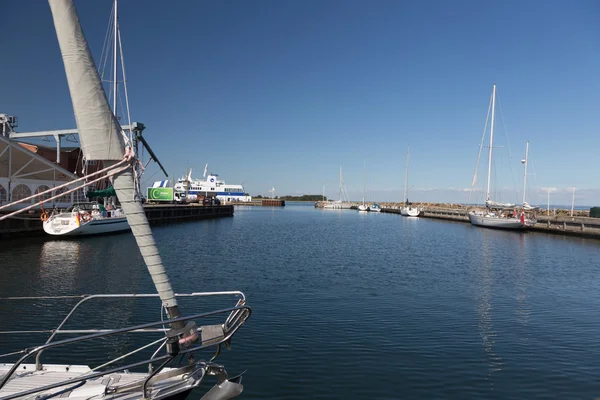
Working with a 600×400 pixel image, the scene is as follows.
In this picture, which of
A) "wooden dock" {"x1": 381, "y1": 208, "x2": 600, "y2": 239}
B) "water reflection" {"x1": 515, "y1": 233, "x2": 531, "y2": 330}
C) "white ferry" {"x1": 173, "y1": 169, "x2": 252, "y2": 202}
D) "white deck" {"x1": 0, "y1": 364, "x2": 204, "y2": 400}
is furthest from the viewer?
"white ferry" {"x1": 173, "y1": 169, "x2": 252, "y2": 202}

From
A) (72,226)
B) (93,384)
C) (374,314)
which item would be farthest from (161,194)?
(93,384)

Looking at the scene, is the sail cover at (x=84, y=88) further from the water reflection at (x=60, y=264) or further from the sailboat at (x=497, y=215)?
the sailboat at (x=497, y=215)

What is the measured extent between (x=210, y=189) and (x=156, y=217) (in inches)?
4045

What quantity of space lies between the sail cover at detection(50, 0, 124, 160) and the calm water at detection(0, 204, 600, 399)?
571 cm

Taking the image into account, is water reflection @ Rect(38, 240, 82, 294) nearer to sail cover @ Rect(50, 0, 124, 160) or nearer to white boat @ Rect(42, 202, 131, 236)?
white boat @ Rect(42, 202, 131, 236)

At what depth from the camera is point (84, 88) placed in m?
6.46

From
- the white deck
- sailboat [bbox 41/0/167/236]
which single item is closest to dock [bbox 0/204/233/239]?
sailboat [bbox 41/0/167/236]

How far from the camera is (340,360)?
35.1ft

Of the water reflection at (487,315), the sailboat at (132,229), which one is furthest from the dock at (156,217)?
the water reflection at (487,315)

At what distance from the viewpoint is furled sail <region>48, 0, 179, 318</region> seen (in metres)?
6.42

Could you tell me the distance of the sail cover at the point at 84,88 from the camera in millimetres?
6407

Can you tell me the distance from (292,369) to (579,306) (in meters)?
13.3

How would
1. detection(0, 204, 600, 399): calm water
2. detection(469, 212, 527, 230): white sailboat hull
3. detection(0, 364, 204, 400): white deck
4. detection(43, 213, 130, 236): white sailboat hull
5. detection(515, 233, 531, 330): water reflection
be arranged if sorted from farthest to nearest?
detection(469, 212, 527, 230): white sailboat hull
detection(43, 213, 130, 236): white sailboat hull
detection(515, 233, 531, 330): water reflection
detection(0, 204, 600, 399): calm water
detection(0, 364, 204, 400): white deck

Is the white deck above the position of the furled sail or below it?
below
